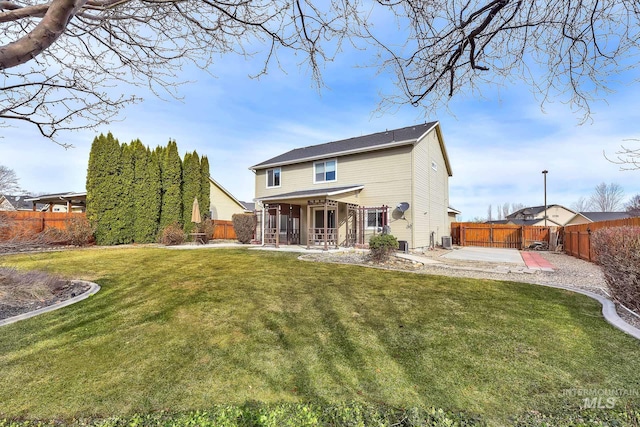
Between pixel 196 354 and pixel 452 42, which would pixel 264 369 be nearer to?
pixel 196 354

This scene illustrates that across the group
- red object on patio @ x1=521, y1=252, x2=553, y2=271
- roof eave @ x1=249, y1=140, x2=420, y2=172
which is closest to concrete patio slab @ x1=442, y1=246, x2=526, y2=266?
red object on patio @ x1=521, y1=252, x2=553, y2=271

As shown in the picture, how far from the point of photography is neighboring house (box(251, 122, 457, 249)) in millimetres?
15477

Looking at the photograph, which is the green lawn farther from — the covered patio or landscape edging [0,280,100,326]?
the covered patio

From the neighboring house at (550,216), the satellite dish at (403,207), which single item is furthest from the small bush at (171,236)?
the neighboring house at (550,216)

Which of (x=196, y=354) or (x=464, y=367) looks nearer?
(x=464, y=367)

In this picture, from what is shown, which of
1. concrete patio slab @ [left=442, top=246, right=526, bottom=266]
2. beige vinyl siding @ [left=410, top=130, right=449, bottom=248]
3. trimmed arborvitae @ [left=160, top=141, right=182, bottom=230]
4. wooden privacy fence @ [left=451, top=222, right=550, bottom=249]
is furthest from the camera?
wooden privacy fence @ [left=451, top=222, right=550, bottom=249]

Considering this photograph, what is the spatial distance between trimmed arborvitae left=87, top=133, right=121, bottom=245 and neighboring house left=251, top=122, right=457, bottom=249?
30.4 ft

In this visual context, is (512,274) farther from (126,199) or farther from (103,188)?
(103,188)

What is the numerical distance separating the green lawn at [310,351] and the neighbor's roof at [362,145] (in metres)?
11.1

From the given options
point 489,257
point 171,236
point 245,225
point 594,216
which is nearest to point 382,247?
point 489,257

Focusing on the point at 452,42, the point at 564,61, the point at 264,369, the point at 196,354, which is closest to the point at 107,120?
the point at 196,354

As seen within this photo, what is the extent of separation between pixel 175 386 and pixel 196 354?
2.10 ft

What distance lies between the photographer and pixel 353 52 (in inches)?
144

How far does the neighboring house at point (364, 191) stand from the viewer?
15477 mm
